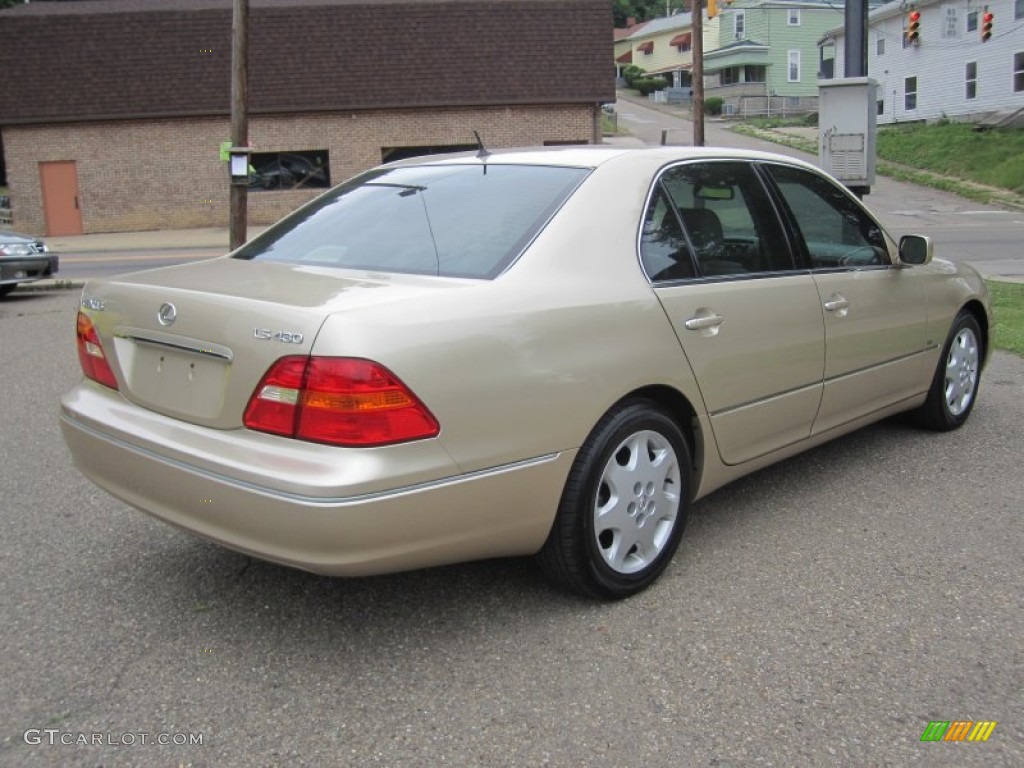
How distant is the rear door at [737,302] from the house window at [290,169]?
26.0 meters

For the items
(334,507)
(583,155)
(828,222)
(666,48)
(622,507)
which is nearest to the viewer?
(334,507)

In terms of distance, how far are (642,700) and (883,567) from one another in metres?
1.40

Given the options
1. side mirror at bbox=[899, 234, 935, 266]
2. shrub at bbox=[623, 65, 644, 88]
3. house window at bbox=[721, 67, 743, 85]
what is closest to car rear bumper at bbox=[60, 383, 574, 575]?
side mirror at bbox=[899, 234, 935, 266]

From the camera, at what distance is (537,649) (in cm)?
314

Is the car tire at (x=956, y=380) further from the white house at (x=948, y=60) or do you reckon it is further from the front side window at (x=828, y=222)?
the white house at (x=948, y=60)

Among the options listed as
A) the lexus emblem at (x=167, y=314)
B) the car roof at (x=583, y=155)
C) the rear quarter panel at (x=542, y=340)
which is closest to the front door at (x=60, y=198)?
the car roof at (x=583, y=155)

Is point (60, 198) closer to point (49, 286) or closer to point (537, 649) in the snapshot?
Result: point (49, 286)

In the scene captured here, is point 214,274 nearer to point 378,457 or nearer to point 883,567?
point 378,457

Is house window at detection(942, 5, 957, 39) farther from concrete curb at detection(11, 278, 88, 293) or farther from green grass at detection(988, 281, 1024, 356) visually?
concrete curb at detection(11, 278, 88, 293)

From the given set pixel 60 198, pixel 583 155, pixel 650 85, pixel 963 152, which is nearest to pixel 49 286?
pixel 583 155

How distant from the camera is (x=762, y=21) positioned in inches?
2242

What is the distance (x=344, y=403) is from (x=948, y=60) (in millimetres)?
39863

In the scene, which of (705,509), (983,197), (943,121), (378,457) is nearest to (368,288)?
(378,457)

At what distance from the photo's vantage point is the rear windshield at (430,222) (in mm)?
3346
